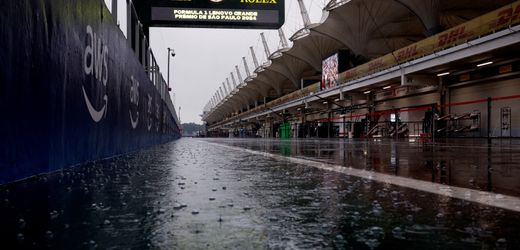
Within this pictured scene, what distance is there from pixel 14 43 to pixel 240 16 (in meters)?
15.0

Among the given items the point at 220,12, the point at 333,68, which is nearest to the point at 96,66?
the point at 220,12

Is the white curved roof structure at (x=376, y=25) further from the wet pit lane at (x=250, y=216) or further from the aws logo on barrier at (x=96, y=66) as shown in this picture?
the wet pit lane at (x=250, y=216)

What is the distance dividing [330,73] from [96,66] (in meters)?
41.5

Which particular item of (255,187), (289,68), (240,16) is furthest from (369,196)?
(289,68)

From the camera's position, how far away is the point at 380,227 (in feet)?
5.38

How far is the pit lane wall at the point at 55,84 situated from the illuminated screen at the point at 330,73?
3620 cm

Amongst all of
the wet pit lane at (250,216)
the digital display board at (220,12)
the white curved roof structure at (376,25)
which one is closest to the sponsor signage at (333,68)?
the white curved roof structure at (376,25)

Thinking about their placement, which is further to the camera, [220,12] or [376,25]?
[376,25]

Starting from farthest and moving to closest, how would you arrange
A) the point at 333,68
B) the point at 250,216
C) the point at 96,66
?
the point at 333,68, the point at 96,66, the point at 250,216

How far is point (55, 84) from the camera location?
12.7 ft

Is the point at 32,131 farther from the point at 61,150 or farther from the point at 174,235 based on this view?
the point at 174,235

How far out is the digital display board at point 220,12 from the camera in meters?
17.4

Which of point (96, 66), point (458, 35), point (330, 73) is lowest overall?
point (96, 66)

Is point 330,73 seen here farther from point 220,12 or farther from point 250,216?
point 250,216
